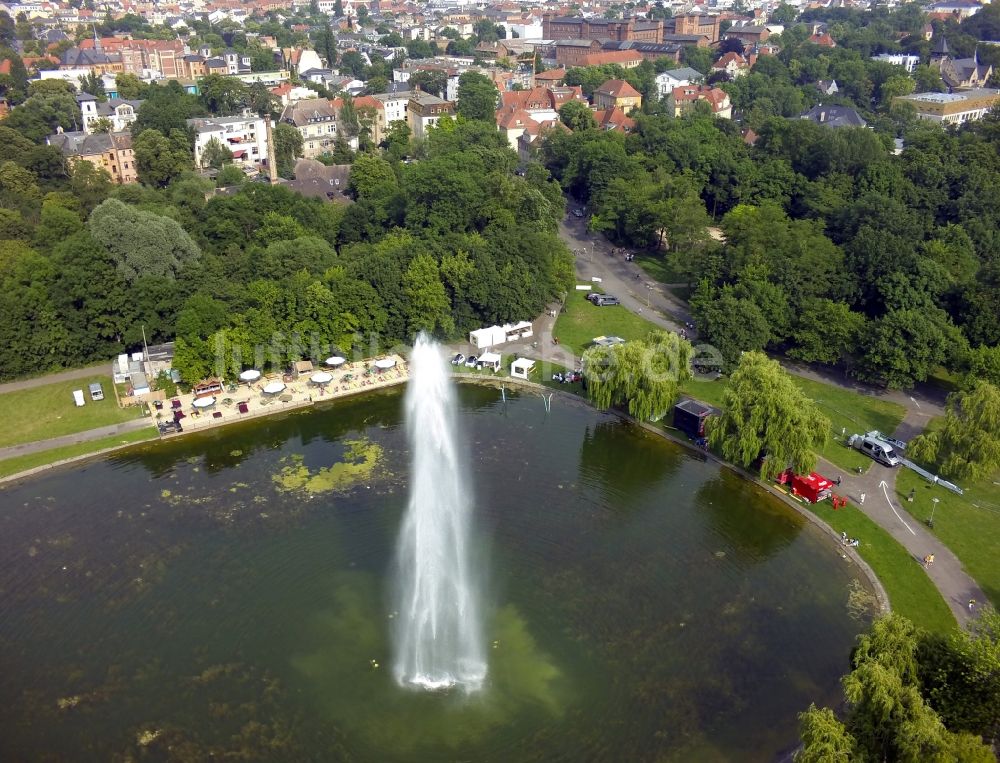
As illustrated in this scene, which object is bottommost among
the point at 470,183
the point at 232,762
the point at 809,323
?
A: the point at 232,762

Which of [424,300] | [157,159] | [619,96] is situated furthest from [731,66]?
[424,300]

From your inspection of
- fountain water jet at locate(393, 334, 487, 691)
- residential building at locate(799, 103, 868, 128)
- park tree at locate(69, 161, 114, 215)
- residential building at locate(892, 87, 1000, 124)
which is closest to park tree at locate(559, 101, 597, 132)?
residential building at locate(799, 103, 868, 128)

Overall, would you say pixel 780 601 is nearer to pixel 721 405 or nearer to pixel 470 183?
pixel 721 405

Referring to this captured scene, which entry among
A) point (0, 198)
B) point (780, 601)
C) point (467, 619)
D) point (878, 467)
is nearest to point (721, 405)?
point (878, 467)

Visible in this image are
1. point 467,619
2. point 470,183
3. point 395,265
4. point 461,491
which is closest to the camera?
point 467,619

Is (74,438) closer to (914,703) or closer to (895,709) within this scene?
(895,709)

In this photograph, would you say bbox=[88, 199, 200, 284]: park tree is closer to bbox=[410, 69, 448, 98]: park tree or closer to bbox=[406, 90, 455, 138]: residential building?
bbox=[406, 90, 455, 138]: residential building

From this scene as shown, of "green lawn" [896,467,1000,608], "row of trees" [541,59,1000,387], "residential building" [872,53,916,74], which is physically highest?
"residential building" [872,53,916,74]
